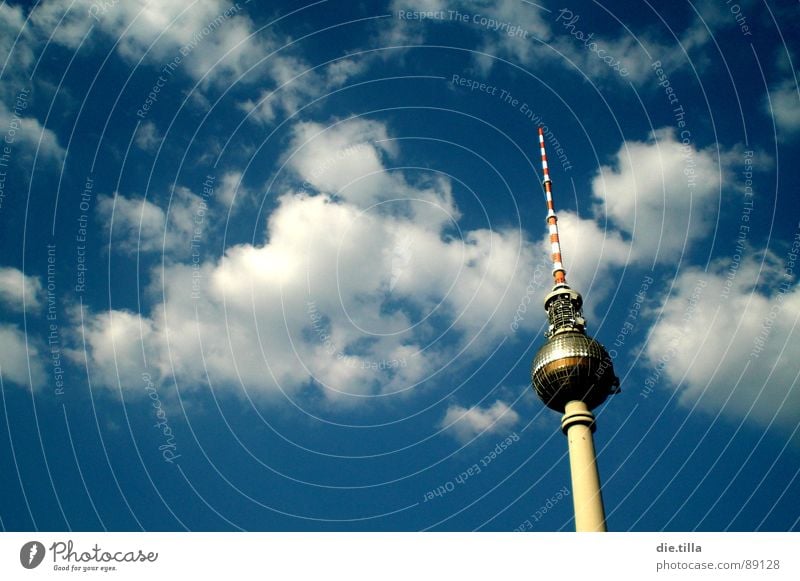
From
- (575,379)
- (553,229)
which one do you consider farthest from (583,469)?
(553,229)

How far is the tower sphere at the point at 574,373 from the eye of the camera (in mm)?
61156

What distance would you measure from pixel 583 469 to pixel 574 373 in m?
9.64

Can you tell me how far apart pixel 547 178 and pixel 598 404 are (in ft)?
89.7

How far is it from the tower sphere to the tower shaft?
3.79 ft

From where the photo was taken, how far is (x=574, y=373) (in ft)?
201

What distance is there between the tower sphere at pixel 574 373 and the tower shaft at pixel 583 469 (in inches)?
45.5

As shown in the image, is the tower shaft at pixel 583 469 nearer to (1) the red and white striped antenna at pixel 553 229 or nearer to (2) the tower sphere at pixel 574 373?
(2) the tower sphere at pixel 574 373
